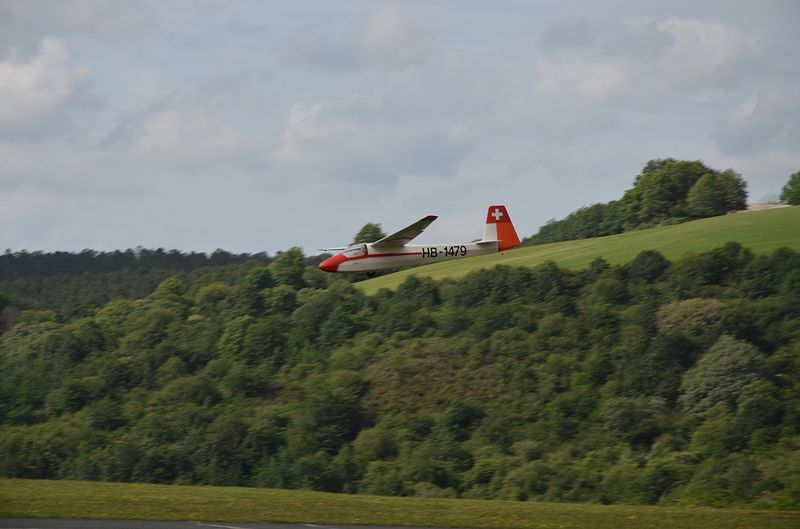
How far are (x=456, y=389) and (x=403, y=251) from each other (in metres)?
44.1

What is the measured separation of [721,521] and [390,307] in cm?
7612

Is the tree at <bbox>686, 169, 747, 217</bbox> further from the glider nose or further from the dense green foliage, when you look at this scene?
the glider nose

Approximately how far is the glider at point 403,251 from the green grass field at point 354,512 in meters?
12.4

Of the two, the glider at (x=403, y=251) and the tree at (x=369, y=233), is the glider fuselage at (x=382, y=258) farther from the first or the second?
the tree at (x=369, y=233)

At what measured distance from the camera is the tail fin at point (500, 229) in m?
51.1

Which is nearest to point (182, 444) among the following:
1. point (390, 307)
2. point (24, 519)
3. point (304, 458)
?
point (304, 458)

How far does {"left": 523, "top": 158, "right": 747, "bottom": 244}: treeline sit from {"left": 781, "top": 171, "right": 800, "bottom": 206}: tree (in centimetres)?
630

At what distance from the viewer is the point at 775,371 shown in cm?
8331

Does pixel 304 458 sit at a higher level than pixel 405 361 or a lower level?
lower

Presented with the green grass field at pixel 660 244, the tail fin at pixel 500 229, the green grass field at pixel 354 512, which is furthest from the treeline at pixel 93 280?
the green grass field at pixel 354 512

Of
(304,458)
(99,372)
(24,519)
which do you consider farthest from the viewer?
(99,372)

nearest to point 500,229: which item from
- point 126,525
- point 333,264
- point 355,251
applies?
point 355,251

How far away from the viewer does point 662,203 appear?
14375 cm

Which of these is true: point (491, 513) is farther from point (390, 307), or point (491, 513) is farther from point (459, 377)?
point (390, 307)
